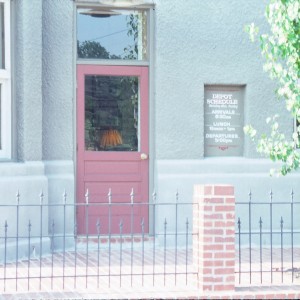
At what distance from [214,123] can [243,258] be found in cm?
213

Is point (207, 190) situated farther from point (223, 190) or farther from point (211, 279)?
point (211, 279)

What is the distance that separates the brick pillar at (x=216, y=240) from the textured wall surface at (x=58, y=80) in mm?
3246

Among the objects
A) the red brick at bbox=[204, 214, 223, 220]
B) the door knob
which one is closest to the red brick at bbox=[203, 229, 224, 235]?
the red brick at bbox=[204, 214, 223, 220]

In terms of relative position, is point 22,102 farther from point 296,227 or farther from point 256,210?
point 296,227

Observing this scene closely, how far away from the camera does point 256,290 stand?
6426 mm

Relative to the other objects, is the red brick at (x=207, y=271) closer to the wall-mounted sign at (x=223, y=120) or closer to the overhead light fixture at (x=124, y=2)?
the wall-mounted sign at (x=223, y=120)

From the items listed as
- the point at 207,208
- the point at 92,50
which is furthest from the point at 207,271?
the point at 92,50

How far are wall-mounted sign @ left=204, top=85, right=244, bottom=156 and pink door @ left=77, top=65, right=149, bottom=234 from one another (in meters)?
0.90

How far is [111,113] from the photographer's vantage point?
940cm

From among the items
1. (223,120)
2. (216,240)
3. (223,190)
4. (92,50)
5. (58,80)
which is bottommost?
(216,240)

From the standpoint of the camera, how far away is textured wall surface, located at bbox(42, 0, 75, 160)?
29.5ft

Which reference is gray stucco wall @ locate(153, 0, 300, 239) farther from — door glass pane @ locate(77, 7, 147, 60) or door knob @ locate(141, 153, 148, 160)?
door glass pane @ locate(77, 7, 147, 60)

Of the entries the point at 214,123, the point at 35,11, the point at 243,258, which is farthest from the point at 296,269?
the point at 35,11

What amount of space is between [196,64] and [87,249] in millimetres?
3742
